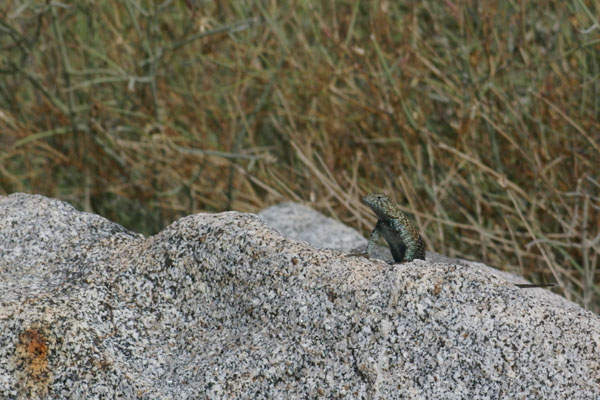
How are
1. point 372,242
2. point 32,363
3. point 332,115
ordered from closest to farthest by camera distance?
point 32,363
point 372,242
point 332,115

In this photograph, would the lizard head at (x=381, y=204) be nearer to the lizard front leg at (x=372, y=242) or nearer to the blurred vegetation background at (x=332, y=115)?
the lizard front leg at (x=372, y=242)

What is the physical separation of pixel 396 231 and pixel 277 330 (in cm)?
80

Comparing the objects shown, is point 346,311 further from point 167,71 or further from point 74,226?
point 167,71

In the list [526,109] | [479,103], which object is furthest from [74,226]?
[526,109]

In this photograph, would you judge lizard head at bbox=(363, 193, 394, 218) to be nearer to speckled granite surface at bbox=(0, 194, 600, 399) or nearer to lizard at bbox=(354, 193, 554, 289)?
lizard at bbox=(354, 193, 554, 289)

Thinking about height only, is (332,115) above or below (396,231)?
below

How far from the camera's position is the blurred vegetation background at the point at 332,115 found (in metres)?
4.25

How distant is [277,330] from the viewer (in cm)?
198

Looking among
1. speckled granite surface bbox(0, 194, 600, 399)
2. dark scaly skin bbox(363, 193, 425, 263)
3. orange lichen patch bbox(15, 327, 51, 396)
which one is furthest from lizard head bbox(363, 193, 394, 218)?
orange lichen patch bbox(15, 327, 51, 396)

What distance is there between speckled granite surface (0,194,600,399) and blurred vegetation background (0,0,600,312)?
1.92 meters

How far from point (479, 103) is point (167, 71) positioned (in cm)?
216

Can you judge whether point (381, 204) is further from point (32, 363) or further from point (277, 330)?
point (32, 363)

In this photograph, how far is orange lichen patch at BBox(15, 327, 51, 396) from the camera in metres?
1.90

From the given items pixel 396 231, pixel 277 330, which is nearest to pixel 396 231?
pixel 396 231
